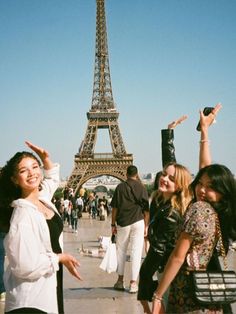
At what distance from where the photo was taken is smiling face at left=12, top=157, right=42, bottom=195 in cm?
287

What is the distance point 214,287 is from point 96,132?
174 feet

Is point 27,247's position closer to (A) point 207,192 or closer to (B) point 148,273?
(A) point 207,192

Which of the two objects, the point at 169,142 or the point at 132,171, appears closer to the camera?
the point at 169,142

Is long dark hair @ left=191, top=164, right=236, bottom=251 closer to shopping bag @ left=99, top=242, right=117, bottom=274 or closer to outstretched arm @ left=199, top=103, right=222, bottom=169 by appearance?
outstretched arm @ left=199, top=103, right=222, bottom=169

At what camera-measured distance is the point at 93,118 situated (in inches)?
2178

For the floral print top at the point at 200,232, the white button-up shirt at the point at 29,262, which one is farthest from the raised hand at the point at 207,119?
the white button-up shirt at the point at 29,262

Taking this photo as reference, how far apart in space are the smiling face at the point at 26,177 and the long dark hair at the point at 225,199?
1056 millimetres

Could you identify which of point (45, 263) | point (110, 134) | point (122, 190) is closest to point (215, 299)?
point (45, 263)

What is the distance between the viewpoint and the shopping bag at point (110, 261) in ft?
21.2

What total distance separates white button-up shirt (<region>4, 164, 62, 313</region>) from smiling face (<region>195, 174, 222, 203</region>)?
0.89 m

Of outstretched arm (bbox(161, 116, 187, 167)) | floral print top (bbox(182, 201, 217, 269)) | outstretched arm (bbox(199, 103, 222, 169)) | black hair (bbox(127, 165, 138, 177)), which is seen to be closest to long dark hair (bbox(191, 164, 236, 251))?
floral print top (bbox(182, 201, 217, 269))

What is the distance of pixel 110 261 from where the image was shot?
21.3 feet

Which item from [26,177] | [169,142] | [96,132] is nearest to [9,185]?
[26,177]

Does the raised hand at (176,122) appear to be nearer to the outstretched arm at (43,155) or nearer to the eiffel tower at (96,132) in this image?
the outstretched arm at (43,155)
